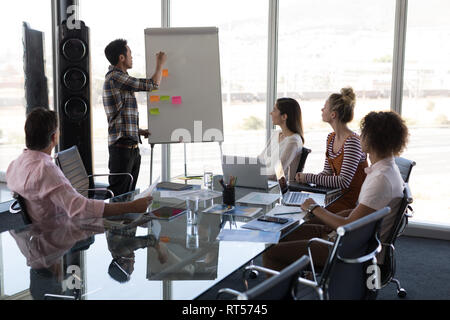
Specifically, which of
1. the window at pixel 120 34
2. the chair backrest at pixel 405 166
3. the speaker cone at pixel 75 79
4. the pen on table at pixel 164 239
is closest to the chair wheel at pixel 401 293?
the chair backrest at pixel 405 166

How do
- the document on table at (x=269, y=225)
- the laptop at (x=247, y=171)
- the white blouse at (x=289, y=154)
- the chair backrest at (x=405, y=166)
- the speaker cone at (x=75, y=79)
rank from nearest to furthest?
the document on table at (x=269, y=225) → the chair backrest at (x=405, y=166) → the laptop at (x=247, y=171) → the white blouse at (x=289, y=154) → the speaker cone at (x=75, y=79)

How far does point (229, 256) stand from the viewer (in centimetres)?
200

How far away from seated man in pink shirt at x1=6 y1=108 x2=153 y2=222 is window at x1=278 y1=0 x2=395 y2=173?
2.97 meters

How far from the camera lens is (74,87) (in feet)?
16.1

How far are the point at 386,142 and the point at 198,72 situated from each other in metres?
2.59

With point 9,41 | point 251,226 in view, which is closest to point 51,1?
point 9,41

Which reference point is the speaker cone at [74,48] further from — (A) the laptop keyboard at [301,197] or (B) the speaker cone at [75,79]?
(A) the laptop keyboard at [301,197]

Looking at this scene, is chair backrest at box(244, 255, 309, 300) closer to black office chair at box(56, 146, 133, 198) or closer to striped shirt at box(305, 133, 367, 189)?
striped shirt at box(305, 133, 367, 189)

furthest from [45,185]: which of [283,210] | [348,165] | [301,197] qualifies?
[348,165]

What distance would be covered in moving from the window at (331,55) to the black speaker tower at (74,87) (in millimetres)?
1945

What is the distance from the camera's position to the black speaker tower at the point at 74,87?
15.8 ft

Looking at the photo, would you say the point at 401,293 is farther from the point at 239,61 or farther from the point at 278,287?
the point at 239,61

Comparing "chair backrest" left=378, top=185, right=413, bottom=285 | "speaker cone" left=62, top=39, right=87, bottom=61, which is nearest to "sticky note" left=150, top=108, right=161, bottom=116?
"speaker cone" left=62, top=39, right=87, bottom=61

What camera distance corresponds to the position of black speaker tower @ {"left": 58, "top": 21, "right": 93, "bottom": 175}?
15.8 ft
